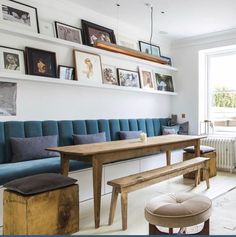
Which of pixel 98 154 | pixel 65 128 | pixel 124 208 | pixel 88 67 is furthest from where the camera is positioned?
pixel 88 67

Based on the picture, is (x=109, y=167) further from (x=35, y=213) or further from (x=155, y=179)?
(x=35, y=213)

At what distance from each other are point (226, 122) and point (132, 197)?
318 centimetres

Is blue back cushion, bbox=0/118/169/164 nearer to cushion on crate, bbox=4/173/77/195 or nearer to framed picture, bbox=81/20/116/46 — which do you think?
cushion on crate, bbox=4/173/77/195

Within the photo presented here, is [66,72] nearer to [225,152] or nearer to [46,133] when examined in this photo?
[46,133]

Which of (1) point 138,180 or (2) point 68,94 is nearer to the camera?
(1) point 138,180

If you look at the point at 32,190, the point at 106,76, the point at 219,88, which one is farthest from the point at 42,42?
the point at 219,88

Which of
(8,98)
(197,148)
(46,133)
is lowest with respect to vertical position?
(197,148)

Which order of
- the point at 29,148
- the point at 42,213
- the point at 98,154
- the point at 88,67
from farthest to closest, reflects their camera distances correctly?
the point at 88,67
the point at 29,148
the point at 98,154
the point at 42,213

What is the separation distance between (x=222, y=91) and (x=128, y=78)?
2121mm

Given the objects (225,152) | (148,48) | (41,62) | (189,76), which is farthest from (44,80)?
(225,152)

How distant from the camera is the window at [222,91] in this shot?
5.70 m

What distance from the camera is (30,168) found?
9.46ft

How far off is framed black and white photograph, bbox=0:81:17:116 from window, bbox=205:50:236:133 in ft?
13.6

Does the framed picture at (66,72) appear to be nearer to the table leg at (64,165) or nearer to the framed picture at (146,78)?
the table leg at (64,165)
